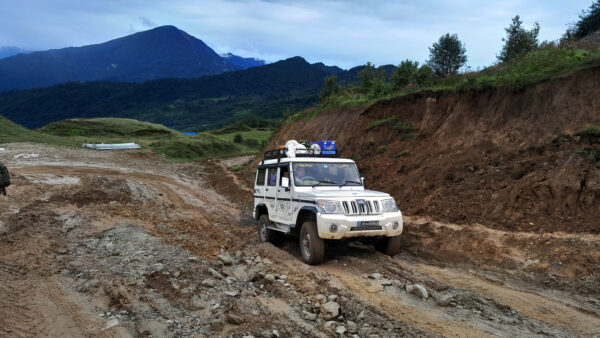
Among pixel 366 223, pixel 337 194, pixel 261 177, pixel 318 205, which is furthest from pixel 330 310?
pixel 261 177

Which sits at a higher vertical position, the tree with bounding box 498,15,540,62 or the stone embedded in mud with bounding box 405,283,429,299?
the tree with bounding box 498,15,540,62

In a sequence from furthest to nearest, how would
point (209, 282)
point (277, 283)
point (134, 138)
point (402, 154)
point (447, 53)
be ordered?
point (134, 138) < point (447, 53) < point (402, 154) < point (277, 283) < point (209, 282)

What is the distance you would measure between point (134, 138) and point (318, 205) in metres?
48.2

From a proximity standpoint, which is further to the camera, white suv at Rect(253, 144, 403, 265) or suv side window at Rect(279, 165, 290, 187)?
suv side window at Rect(279, 165, 290, 187)

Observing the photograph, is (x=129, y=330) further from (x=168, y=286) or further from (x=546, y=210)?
(x=546, y=210)

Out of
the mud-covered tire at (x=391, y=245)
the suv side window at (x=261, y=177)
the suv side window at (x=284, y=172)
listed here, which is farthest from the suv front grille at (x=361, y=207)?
the suv side window at (x=261, y=177)

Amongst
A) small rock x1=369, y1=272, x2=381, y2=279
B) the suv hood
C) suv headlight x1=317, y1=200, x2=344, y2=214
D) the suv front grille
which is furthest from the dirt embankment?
suv headlight x1=317, y1=200, x2=344, y2=214

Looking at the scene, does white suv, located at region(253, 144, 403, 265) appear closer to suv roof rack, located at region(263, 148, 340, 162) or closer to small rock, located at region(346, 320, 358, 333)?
suv roof rack, located at region(263, 148, 340, 162)

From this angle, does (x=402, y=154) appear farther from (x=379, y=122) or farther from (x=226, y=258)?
(x=226, y=258)

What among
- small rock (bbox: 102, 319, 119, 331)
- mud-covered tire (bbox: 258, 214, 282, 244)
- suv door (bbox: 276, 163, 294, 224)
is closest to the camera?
small rock (bbox: 102, 319, 119, 331)

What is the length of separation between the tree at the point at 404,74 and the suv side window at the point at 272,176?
13336 millimetres

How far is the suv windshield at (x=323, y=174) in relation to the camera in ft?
29.0

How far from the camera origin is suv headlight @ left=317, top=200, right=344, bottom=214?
7.55 m

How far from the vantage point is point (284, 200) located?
29.8 ft
